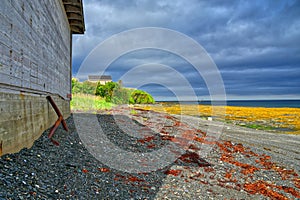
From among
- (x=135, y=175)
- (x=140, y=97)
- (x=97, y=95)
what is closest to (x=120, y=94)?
(x=97, y=95)

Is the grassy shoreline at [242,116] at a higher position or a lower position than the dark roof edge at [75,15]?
lower

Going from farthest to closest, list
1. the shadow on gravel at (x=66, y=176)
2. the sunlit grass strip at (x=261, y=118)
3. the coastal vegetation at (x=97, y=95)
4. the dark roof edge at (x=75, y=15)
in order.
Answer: the sunlit grass strip at (x=261, y=118)
the coastal vegetation at (x=97, y=95)
the dark roof edge at (x=75, y=15)
the shadow on gravel at (x=66, y=176)

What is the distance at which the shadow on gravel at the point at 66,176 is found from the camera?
478 cm

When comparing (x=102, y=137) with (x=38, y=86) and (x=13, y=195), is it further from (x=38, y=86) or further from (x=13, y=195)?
(x=13, y=195)

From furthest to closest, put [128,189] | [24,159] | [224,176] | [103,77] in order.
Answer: [103,77], [224,176], [128,189], [24,159]

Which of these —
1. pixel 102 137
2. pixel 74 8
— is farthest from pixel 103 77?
pixel 102 137

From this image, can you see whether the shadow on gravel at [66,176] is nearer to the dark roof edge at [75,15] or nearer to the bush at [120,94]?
the dark roof edge at [75,15]

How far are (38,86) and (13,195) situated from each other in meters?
4.63

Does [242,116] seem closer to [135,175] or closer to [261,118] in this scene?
[261,118]

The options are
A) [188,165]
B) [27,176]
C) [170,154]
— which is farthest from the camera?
[170,154]

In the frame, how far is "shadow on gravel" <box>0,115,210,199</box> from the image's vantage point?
4777mm

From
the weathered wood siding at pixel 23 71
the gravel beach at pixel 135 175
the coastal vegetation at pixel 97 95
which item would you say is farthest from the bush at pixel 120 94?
the weathered wood siding at pixel 23 71

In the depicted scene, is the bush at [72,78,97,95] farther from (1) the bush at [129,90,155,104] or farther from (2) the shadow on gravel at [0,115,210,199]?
Answer: (2) the shadow on gravel at [0,115,210,199]

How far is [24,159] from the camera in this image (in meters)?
5.82
